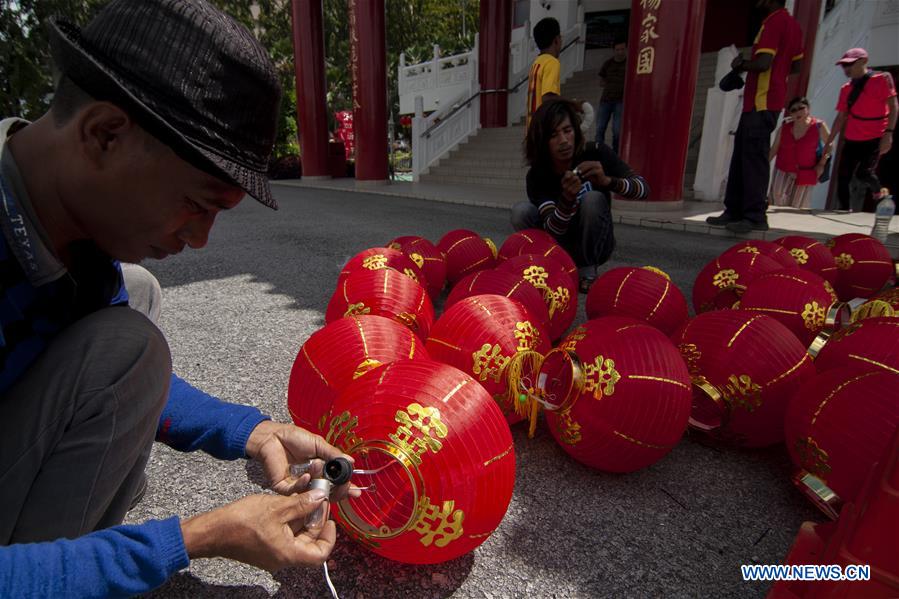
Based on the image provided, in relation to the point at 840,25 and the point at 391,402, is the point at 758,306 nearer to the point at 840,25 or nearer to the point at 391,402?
the point at 391,402

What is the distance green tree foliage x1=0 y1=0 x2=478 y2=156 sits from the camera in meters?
16.7

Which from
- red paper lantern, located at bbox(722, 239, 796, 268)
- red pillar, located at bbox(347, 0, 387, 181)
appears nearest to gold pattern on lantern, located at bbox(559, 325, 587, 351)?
red paper lantern, located at bbox(722, 239, 796, 268)

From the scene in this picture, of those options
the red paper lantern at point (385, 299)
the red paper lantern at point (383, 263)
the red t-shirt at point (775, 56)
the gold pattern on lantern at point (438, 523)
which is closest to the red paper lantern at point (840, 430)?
the gold pattern on lantern at point (438, 523)

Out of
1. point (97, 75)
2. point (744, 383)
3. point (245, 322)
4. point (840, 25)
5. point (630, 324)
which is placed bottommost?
point (245, 322)

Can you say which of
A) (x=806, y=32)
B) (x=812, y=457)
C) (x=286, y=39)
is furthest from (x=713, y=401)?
(x=286, y=39)

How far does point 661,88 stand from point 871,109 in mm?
2996

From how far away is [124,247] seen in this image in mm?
1072

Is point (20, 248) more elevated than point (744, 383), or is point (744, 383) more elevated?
point (20, 248)

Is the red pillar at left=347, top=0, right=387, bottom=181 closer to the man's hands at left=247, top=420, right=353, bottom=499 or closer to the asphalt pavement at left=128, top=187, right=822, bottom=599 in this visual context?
the asphalt pavement at left=128, top=187, right=822, bottom=599

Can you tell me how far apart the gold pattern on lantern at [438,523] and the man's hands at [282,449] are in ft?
0.82

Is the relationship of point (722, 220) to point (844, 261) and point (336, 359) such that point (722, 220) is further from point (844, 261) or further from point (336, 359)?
point (336, 359)

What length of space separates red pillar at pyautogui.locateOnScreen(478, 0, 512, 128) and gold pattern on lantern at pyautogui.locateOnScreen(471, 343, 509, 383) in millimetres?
14158

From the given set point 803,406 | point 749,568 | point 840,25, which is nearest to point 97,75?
point 749,568

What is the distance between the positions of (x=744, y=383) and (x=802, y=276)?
110 cm
